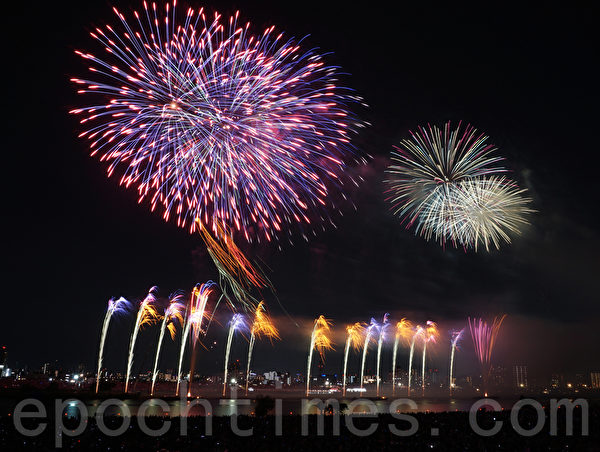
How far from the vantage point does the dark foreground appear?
40.8 ft

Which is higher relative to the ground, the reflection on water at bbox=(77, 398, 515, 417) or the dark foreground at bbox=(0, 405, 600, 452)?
the dark foreground at bbox=(0, 405, 600, 452)

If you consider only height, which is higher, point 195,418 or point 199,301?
point 199,301

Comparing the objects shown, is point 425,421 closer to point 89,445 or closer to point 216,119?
point 89,445

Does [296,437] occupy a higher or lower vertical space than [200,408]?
higher

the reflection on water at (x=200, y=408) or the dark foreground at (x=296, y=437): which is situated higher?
the dark foreground at (x=296, y=437)

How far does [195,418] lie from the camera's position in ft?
47.4

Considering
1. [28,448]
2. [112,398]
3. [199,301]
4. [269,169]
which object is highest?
[269,169]

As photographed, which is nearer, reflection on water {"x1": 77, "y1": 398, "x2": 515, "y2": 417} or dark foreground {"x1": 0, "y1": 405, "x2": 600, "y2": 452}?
dark foreground {"x1": 0, "y1": 405, "x2": 600, "y2": 452}

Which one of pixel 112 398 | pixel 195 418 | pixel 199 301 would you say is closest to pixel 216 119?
pixel 195 418

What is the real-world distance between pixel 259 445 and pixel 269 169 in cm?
1253

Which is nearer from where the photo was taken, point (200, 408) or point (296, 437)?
point (296, 437)

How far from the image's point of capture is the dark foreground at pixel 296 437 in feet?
40.8

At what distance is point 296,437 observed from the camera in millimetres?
13398

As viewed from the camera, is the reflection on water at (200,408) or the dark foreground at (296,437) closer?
the dark foreground at (296,437)
